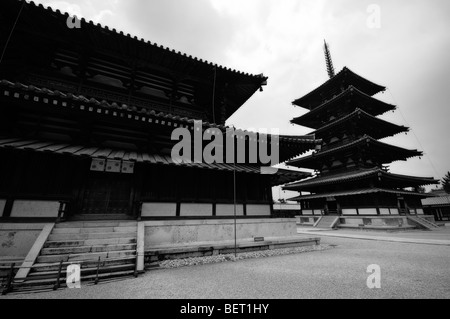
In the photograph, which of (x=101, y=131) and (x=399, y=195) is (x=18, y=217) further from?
(x=399, y=195)

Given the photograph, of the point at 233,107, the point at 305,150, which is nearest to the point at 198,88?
the point at 233,107

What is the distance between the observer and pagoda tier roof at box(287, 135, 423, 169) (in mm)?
20562

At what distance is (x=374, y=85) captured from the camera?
24.8m

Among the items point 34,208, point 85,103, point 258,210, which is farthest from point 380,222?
point 34,208

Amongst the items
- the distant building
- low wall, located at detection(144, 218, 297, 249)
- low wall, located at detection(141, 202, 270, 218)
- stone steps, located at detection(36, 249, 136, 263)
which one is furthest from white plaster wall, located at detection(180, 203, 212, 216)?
the distant building

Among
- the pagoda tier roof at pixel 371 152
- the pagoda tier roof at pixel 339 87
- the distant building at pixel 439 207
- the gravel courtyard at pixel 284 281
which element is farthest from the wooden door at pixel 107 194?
the distant building at pixel 439 207

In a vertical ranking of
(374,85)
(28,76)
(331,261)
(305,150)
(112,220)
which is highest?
(374,85)

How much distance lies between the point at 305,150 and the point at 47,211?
424 inches

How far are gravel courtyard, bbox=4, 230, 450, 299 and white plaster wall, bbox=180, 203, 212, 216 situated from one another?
7.74ft

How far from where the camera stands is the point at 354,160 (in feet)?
72.8

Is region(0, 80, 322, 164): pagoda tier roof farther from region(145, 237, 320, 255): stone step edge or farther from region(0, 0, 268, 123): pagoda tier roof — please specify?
region(145, 237, 320, 255): stone step edge

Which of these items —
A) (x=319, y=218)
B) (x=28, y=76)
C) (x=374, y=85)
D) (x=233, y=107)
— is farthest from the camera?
(x=374, y=85)

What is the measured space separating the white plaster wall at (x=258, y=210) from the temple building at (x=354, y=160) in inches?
557

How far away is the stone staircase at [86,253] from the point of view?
443 cm
